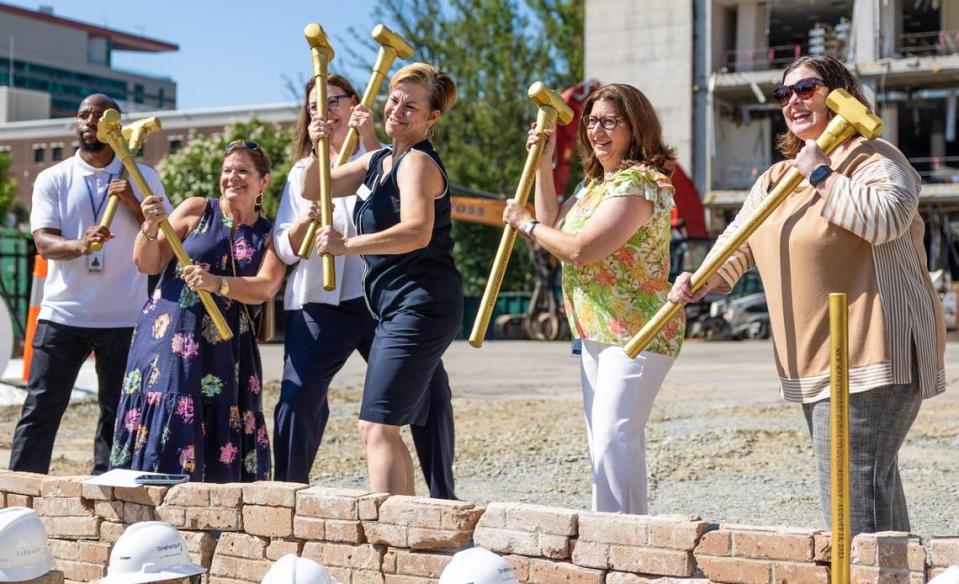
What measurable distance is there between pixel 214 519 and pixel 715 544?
68.6 inches

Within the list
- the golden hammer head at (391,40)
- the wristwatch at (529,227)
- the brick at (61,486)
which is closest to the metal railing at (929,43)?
the golden hammer head at (391,40)

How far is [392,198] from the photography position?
4750mm

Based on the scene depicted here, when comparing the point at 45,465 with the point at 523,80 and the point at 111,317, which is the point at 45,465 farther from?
the point at 523,80

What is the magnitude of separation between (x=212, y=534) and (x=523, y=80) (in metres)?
37.5

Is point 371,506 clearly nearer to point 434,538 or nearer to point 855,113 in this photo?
point 434,538

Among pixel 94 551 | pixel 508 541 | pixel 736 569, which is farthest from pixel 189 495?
pixel 736 569

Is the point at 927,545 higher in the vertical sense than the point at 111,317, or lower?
lower

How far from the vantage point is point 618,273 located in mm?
4348

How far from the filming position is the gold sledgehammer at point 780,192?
355cm

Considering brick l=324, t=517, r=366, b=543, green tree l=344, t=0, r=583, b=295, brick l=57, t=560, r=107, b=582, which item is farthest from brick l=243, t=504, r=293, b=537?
green tree l=344, t=0, r=583, b=295

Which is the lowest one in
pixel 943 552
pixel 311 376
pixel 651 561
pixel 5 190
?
pixel 651 561

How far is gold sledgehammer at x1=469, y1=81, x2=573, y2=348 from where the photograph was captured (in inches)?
173

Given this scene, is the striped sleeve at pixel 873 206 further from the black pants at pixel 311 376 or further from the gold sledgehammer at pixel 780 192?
the black pants at pixel 311 376

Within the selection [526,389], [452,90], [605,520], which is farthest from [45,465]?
[526,389]
